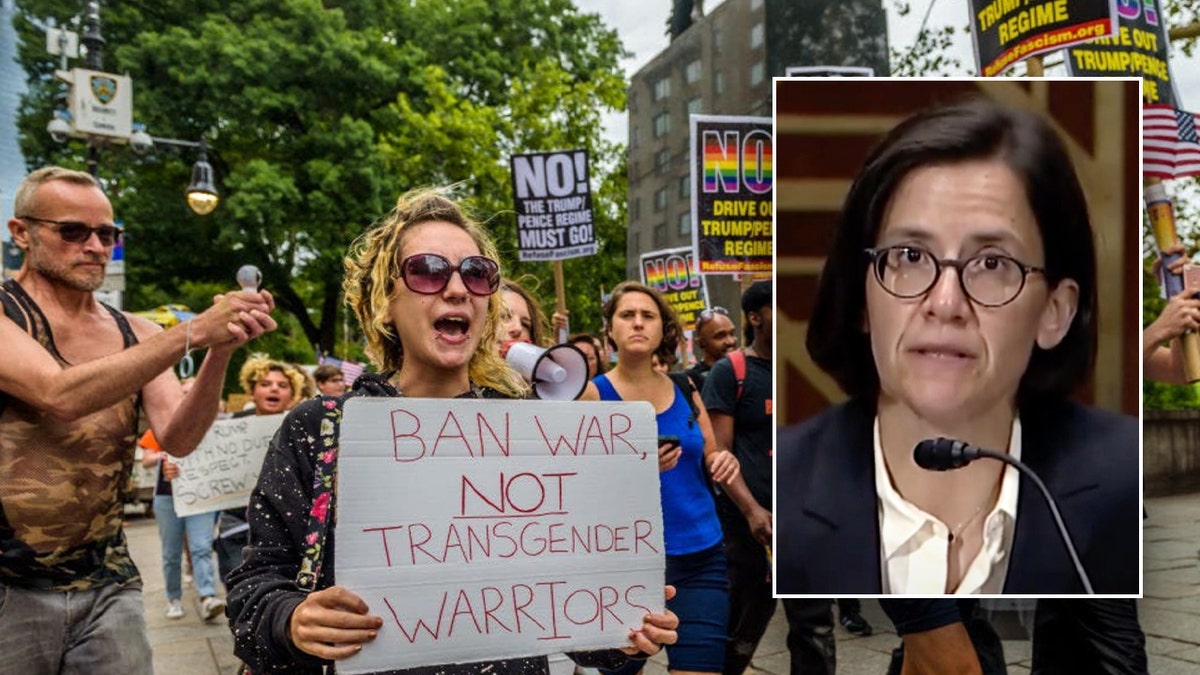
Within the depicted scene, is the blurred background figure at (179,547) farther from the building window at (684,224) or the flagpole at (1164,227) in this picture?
the building window at (684,224)

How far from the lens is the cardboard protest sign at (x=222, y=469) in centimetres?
621

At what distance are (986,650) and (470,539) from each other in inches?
97.3

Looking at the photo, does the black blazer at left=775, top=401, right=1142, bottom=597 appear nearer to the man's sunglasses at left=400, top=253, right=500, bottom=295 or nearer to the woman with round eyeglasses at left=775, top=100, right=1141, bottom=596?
the woman with round eyeglasses at left=775, top=100, right=1141, bottom=596

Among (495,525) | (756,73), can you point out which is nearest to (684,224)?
(756,73)

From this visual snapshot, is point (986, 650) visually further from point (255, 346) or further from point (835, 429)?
point (255, 346)

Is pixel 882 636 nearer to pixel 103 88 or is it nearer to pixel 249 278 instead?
pixel 249 278

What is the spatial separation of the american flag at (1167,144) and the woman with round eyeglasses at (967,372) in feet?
1.23

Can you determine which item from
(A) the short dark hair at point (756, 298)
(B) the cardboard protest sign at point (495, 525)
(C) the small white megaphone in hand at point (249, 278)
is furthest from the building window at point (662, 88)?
(B) the cardboard protest sign at point (495, 525)

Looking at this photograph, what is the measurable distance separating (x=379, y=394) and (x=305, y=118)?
22678 millimetres

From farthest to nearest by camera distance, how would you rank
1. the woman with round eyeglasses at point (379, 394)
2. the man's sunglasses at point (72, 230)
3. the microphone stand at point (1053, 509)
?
the microphone stand at point (1053, 509), the man's sunglasses at point (72, 230), the woman with round eyeglasses at point (379, 394)

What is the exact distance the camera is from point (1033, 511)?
2.86 meters

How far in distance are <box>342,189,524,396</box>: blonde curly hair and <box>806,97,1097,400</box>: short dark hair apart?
3.86ft

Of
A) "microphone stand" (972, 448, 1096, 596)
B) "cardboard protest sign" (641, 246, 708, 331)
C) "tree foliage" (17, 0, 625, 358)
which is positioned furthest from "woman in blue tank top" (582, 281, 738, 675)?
"tree foliage" (17, 0, 625, 358)

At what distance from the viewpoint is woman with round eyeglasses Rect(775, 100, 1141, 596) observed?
277cm
